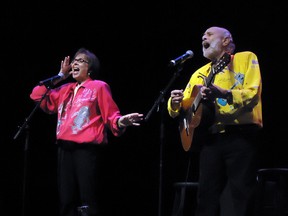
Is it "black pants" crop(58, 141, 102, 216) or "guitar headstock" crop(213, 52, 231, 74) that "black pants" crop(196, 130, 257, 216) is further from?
"black pants" crop(58, 141, 102, 216)

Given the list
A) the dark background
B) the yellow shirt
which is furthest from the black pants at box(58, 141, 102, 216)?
the dark background

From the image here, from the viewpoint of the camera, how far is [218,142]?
311cm

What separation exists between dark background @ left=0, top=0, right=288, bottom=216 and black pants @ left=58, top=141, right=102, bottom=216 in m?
1.62

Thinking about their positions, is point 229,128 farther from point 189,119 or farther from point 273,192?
point 273,192

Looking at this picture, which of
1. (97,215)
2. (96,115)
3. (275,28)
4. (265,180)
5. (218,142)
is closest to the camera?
(218,142)

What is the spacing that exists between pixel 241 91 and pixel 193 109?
0.44 meters

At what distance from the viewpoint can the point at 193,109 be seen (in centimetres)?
333

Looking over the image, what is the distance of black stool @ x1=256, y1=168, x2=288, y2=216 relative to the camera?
4035mm

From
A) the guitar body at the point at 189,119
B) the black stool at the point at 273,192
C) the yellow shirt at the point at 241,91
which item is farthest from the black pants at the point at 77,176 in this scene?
the black stool at the point at 273,192

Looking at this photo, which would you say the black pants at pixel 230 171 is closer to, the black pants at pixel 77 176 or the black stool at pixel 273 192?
the black pants at pixel 77 176

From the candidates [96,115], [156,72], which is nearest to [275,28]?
[156,72]

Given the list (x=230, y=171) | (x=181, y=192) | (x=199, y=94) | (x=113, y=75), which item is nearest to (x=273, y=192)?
(x=181, y=192)

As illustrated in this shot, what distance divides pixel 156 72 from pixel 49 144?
151 cm

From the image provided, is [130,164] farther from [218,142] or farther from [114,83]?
[218,142]
